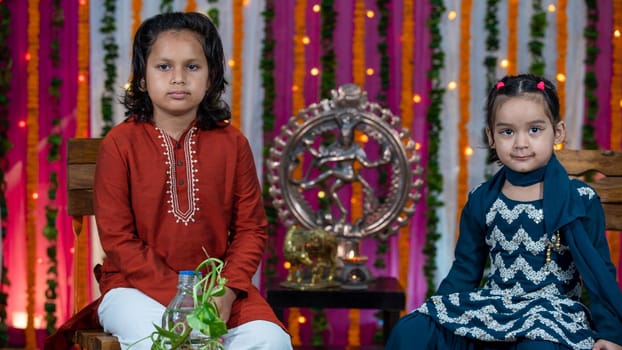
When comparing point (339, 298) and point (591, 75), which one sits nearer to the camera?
point (339, 298)

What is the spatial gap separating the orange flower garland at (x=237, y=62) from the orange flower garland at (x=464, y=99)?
0.96 metres

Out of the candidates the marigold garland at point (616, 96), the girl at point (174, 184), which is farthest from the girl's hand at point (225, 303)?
the marigold garland at point (616, 96)

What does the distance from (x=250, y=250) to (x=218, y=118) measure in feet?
1.24

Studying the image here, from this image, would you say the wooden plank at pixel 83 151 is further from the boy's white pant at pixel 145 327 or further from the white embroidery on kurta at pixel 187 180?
the boy's white pant at pixel 145 327

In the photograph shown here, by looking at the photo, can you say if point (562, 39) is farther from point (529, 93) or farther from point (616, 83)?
point (529, 93)

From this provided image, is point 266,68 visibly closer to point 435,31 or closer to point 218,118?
point 435,31

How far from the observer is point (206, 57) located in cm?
230

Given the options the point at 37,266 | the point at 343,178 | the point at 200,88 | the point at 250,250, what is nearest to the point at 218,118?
the point at 200,88

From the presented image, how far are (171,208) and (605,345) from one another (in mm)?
1099

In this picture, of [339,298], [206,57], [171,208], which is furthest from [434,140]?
[171,208]

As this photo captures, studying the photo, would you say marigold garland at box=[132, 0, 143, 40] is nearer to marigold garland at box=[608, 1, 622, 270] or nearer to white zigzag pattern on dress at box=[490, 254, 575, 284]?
marigold garland at box=[608, 1, 622, 270]

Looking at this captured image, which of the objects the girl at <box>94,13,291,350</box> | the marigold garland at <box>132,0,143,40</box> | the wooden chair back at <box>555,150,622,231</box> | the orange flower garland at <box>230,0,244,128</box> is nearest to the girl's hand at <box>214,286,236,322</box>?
the girl at <box>94,13,291,350</box>

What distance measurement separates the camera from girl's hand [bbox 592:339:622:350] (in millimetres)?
1835

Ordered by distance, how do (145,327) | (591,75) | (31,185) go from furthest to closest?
(31,185) → (591,75) → (145,327)
